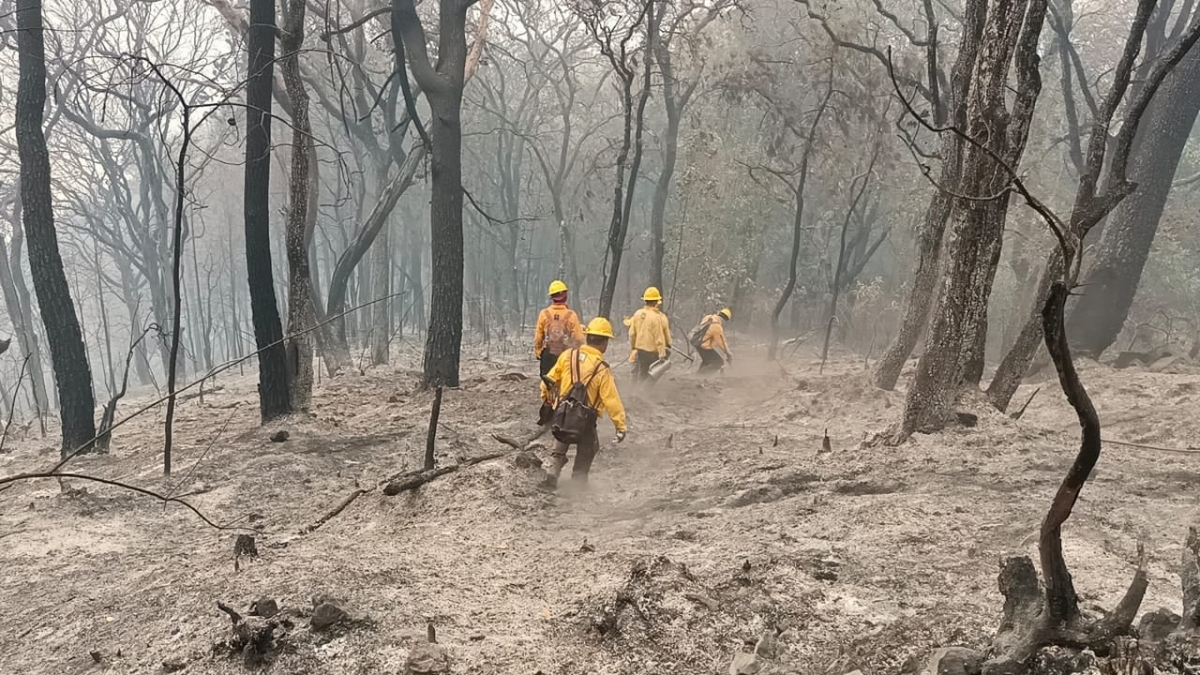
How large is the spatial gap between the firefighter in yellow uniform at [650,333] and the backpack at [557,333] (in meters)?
2.27

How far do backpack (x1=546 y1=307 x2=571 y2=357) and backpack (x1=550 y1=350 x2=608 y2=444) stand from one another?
114 inches

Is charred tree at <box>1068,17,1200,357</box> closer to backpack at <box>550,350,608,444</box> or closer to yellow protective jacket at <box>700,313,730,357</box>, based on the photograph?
yellow protective jacket at <box>700,313,730,357</box>

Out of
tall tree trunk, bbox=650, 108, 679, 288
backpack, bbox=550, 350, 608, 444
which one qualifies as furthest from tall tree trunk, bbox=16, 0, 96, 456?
tall tree trunk, bbox=650, 108, 679, 288

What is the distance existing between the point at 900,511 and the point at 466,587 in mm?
2683

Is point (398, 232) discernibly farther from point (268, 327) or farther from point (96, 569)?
point (96, 569)

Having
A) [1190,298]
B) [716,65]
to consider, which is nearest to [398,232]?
[716,65]

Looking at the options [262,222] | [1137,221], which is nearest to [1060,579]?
[262,222]

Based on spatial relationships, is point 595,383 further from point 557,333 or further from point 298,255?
point 298,255

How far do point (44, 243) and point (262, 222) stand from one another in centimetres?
242

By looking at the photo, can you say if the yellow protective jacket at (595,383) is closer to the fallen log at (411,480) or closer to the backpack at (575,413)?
the backpack at (575,413)

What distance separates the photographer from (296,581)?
12.2ft

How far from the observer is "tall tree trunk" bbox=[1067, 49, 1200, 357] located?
33.7ft

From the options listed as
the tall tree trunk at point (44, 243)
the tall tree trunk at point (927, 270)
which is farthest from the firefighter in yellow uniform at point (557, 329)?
the tall tree trunk at point (44, 243)

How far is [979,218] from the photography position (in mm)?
5359
